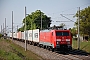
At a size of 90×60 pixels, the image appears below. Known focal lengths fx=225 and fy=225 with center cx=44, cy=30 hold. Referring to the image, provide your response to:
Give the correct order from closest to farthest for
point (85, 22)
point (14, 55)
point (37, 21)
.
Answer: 1. point (14, 55)
2. point (85, 22)
3. point (37, 21)

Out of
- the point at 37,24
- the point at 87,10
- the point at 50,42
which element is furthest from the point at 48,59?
the point at 37,24

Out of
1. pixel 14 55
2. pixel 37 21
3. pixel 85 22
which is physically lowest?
pixel 14 55

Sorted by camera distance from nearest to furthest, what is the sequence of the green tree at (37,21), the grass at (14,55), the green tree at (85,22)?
the grass at (14,55), the green tree at (85,22), the green tree at (37,21)

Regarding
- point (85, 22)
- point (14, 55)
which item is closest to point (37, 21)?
point (85, 22)

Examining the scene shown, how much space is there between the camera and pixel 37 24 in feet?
240

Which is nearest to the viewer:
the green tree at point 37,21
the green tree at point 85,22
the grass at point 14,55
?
the grass at point 14,55

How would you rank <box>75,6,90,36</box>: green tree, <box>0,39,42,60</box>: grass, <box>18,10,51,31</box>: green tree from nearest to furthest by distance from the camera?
<box>0,39,42,60</box>: grass, <box>75,6,90,36</box>: green tree, <box>18,10,51,31</box>: green tree

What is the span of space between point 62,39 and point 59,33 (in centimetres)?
78

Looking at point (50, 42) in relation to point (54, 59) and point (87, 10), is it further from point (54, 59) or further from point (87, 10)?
point (87, 10)

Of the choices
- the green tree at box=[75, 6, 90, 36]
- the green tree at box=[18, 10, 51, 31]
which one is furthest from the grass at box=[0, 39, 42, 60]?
the green tree at box=[18, 10, 51, 31]

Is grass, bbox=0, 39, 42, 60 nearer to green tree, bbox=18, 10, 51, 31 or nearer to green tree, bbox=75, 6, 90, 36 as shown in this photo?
green tree, bbox=75, 6, 90, 36

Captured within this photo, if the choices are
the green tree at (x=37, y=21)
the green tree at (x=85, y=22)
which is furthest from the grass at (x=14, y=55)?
the green tree at (x=37, y=21)

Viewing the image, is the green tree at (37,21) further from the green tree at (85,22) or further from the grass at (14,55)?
the grass at (14,55)

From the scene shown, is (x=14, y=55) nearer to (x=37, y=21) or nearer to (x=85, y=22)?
(x=85, y=22)
